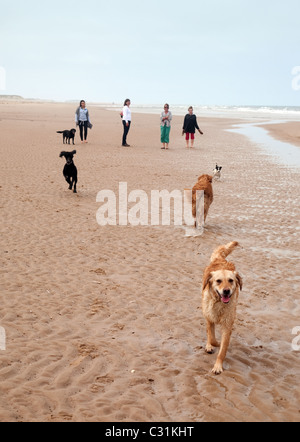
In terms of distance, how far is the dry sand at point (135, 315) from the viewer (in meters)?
3.63

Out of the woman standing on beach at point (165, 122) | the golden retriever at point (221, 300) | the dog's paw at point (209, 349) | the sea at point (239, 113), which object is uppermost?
the sea at point (239, 113)

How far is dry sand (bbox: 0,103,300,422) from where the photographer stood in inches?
143

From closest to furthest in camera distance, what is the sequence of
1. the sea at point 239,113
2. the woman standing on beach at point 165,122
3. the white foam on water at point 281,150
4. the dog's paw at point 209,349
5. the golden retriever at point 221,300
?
the golden retriever at point 221,300, the dog's paw at point 209,349, the white foam on water at point 281,150, the woman standing on beach at point 165,122, the sea at point 239,113

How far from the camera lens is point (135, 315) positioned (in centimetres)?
528

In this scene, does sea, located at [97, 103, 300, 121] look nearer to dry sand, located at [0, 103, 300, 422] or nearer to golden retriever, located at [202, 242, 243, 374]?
dry sand, located at [0, 103, 300, 422]

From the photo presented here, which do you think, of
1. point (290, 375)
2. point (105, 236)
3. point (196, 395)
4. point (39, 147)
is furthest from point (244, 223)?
point (39, 147)

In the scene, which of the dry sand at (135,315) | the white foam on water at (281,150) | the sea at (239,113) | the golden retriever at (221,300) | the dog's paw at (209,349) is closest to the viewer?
the dry sand at (135,315)

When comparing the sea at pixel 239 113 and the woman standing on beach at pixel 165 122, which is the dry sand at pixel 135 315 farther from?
the sea at pixel 239 113

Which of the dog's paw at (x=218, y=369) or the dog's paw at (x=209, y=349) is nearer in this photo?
the dog's paw at (x=218, y=369)

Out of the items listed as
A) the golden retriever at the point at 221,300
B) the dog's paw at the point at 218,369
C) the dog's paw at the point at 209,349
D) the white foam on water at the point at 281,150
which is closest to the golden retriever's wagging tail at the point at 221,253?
the golden retriever at the point at 221,300

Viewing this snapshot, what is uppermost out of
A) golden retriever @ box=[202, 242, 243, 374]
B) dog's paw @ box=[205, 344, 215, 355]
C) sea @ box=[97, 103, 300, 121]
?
sea @ box=[97, 103, 300, 121]

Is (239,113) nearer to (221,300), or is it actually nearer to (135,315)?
(135,315)

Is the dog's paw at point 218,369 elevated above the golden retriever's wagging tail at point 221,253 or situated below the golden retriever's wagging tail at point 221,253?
below

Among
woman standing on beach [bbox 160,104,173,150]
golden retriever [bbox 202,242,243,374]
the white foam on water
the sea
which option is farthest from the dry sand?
the sea
